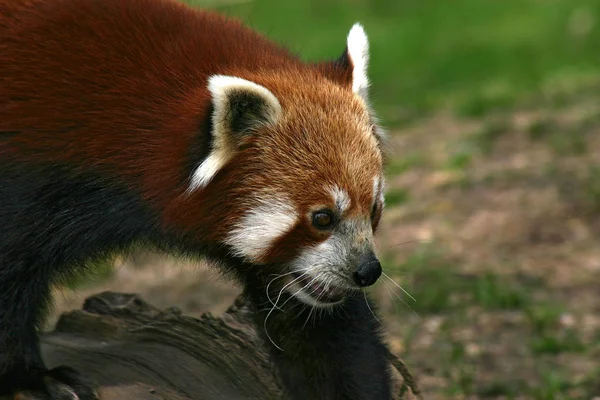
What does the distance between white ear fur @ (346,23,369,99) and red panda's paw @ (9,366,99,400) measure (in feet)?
5.40

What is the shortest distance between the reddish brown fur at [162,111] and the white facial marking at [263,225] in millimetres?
38

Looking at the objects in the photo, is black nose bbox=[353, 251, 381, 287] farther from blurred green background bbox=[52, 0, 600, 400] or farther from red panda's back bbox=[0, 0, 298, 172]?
red panda's back bbox=[0, 0, 298, 172]

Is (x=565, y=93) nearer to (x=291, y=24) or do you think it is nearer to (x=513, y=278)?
(x=513, y=278)

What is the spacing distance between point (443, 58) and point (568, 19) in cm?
208

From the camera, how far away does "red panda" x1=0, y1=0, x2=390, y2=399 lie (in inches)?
156

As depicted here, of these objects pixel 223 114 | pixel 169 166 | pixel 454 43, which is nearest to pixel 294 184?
pixel 223 114

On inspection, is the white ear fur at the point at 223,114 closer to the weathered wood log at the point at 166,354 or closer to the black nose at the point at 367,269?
the black nose at the point at 367,269

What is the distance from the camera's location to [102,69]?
4148 millimetres

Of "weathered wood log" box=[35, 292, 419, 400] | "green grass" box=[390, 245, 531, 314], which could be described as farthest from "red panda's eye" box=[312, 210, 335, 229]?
"green grass" box=[390, 245, 531, 314]

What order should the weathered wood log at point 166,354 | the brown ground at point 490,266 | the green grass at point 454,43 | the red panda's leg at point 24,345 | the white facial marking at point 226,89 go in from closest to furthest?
1. the white facial marking at point 226,89
2. the red panda's leg at point 24,345
3. the weathered wood log at point 166,354
4. the brown ground at point 490,266
5. the green grass at point 454,43

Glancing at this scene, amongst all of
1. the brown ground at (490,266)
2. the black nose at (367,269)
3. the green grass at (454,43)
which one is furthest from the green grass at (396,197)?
the black nose at (367,269)

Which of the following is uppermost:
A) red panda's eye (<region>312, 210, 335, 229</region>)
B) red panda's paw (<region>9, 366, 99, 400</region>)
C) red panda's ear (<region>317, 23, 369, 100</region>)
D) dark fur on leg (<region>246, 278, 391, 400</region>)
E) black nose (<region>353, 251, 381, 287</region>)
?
red panda's ear (<region>317, 23, 369, 100</region>)

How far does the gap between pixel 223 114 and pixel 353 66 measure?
79 centimetres

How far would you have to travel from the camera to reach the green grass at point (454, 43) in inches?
428
